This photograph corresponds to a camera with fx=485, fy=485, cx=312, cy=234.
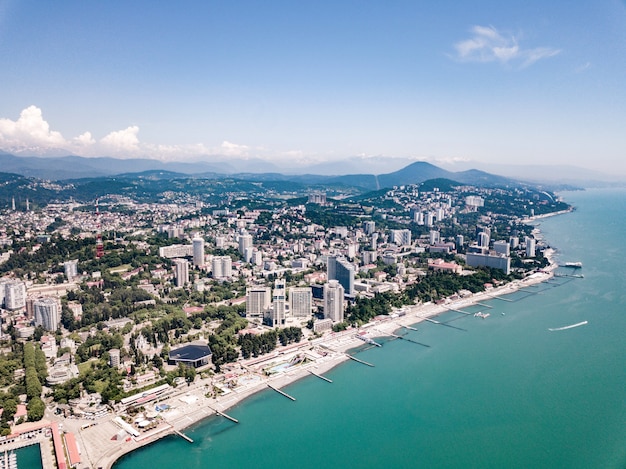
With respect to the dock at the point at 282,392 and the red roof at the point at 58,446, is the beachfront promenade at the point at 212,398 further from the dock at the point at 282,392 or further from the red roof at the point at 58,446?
the red roof at the point at 58,446

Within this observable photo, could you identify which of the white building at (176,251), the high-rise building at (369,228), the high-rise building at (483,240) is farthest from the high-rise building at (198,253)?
the high-rise building at (483,240)

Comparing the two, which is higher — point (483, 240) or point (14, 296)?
point (483, 240)

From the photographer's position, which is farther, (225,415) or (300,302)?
(300,302)

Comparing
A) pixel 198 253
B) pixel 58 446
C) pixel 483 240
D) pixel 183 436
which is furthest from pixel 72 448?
pixel 483 240

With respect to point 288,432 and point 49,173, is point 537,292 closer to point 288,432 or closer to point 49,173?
point 288,432

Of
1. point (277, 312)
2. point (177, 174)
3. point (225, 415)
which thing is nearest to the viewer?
point (225, 415)

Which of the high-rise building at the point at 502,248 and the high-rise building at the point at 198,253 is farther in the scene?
the high-rise building at the point at 502,248

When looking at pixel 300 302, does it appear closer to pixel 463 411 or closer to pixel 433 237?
pixel 463 411

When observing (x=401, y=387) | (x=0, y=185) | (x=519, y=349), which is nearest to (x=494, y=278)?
(x=519, y=349)
